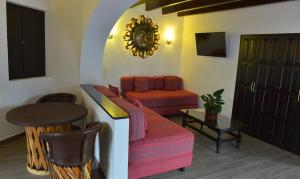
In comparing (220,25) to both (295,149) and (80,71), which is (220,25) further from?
(80,71)

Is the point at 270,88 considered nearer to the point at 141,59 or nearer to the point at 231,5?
the point at 231,5

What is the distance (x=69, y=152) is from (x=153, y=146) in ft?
3.16

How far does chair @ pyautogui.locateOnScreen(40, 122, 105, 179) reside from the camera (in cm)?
215

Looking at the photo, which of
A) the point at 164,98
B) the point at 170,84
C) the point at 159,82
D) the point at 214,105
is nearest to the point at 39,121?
the point at 214,105

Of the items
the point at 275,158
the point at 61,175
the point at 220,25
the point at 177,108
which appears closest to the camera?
the point at 61,175

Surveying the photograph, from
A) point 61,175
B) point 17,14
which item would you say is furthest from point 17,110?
point 17,14

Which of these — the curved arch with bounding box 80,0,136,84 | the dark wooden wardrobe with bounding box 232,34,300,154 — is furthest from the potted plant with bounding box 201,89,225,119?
the curved arch with bounding box 80,0,136,84

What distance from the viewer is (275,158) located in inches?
142

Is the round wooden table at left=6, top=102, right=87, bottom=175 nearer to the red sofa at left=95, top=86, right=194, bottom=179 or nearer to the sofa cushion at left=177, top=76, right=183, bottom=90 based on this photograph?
the red sofa at left=95, top=86, right=194, bottom=179

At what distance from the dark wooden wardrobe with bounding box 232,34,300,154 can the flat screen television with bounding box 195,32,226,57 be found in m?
0.47

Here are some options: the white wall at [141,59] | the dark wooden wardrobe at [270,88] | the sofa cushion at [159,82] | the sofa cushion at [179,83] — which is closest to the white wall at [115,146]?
the dark wooden wardrobe at [270,88]

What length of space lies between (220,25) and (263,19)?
109cm

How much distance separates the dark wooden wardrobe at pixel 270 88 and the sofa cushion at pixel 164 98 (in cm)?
121

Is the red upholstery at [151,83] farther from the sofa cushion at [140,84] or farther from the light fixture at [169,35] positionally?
the light fixture at [169,35]
